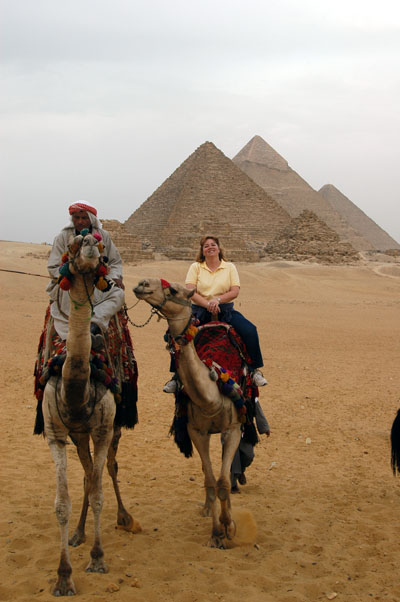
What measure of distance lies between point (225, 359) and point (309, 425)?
3.23 metres

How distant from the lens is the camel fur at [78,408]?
3324mm

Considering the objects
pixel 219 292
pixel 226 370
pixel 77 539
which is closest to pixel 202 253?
pixel 219 292

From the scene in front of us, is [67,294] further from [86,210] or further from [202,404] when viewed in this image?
[202,404]

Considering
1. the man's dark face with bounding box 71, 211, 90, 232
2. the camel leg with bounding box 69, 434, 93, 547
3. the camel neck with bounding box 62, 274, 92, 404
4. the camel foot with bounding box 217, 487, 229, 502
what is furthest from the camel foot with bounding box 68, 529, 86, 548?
the man's dark face with bounding box 71, 211, 90, 232

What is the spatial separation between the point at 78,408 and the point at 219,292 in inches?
64.4

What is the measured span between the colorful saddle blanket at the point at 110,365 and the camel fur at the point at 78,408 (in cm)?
9

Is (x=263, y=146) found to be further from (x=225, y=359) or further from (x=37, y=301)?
(x=225, y=359)

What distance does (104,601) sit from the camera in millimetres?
3354

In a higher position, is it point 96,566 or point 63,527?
point 63,527

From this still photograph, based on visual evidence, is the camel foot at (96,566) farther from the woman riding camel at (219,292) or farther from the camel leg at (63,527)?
the woman riding camel at (219,292)

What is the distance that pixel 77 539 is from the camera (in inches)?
164

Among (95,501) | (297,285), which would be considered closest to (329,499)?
(95,501)

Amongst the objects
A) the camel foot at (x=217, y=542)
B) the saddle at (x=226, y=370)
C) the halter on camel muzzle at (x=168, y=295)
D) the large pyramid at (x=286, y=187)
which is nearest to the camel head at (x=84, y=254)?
the halter on camel muzzle at (x=168, y=295)

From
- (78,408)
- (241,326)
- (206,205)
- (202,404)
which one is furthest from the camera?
(206,205)
